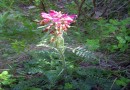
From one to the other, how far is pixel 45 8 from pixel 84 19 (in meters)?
0.51

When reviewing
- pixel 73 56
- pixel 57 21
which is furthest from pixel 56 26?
pixel 73 56

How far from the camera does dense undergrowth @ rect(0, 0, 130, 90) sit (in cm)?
213

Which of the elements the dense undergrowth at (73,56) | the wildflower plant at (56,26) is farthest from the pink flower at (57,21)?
the dense undergrowth at (73,56)

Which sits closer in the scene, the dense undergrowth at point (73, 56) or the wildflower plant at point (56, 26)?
the wildflower plant at point (56, 26)

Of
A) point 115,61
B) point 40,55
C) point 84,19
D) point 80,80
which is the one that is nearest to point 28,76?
point 40,55

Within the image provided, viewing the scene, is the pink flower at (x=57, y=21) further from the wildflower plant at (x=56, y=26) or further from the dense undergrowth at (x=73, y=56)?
the dense undergrowth at (x=73, y=56)

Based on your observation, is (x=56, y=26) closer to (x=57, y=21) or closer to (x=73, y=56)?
(x=57, y=21)

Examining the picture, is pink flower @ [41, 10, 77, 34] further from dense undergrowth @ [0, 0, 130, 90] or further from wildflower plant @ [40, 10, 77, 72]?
dense undergrowth @ [0, 0, 130, 90]

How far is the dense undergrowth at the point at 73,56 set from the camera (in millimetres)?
2135

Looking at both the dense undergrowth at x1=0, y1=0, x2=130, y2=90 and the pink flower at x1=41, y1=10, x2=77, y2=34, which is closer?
the pink flower at x1=41, y1=10, x2=77, y2=34

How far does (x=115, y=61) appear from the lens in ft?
8.27

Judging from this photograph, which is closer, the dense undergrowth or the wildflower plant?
the wildflower plant

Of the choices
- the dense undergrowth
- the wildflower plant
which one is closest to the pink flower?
the wildflower plant

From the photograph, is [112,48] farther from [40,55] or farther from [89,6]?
[89,6]
